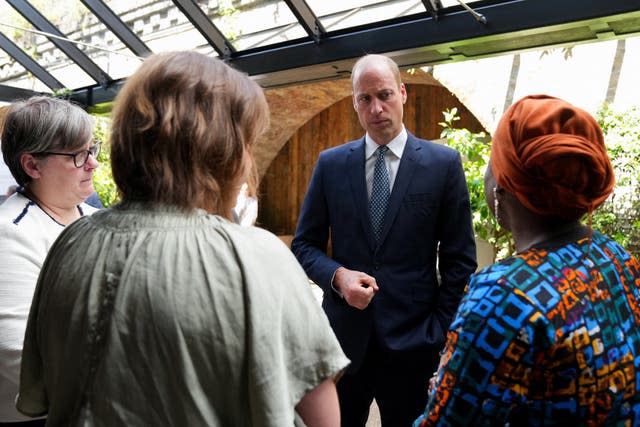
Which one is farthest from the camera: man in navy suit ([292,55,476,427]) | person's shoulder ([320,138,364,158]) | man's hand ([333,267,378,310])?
person's shoulder ([320,138,364,158])

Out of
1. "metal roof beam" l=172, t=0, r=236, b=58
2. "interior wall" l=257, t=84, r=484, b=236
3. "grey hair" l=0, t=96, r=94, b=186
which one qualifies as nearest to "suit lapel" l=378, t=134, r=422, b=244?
"grey hair" l=0, t=96, r=94, b=186

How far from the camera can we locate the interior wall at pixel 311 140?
821 cm

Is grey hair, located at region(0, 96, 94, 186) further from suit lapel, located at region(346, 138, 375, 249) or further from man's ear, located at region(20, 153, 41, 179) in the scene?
suit lapel, located at region(346, 138, 375, 249)

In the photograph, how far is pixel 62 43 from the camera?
7480mm

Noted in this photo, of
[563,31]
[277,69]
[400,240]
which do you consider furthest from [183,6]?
[400,240]

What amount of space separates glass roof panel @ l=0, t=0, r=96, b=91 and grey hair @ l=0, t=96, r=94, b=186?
690 centimetres

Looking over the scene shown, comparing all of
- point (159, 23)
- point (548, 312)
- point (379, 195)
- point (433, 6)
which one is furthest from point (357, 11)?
point (548, 312)

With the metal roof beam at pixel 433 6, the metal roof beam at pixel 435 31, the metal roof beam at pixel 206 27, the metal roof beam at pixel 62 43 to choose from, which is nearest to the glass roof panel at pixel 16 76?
the metal roof beam at pixel 62 43

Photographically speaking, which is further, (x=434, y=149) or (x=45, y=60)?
(x=45, y=60)

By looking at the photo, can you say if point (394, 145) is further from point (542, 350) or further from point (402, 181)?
point (542, 350)

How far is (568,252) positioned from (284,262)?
0.52 metres

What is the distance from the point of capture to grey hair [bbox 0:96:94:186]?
1.53 metres

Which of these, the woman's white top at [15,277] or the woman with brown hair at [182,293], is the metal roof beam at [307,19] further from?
the woman with brown hair at [182,293]

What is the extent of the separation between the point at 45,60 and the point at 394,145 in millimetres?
7453
